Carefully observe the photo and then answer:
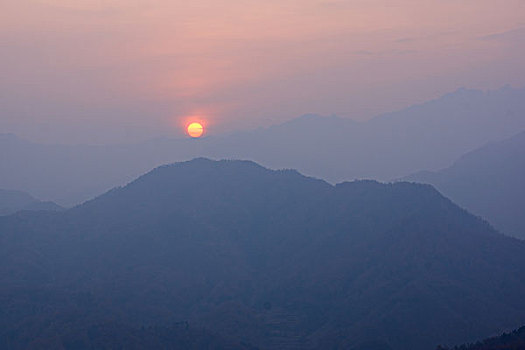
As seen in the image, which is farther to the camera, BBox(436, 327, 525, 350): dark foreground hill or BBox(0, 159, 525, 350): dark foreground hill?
BBox(0, 159, 525, 350): dark foreground hill

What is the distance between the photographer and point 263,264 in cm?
15862

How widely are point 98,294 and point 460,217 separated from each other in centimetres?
8721

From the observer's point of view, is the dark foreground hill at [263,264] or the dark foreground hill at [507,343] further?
the dark foreground hill at [263,264]

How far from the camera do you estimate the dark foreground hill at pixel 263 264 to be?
114 m

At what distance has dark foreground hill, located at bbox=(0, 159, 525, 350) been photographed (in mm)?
113625

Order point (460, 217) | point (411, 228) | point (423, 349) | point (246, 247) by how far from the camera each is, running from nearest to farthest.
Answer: point (423, 349) < point (411, 228) < point (460, 217) < point (246, 247)

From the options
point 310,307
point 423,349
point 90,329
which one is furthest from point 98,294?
point 423,349

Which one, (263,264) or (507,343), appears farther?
(263,264)

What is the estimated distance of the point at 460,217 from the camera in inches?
6137

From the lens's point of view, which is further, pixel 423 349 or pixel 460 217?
pixel 460 217

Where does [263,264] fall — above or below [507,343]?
above

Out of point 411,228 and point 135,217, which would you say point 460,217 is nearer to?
point 411,228

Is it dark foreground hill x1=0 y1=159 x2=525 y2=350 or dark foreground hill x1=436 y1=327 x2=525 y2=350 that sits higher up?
dark foreground hill x1=0 y1=159 x2=525 y2=350

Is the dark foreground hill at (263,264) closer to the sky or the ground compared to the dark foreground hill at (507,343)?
closer to the sky
